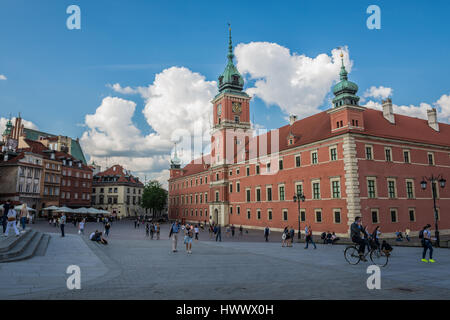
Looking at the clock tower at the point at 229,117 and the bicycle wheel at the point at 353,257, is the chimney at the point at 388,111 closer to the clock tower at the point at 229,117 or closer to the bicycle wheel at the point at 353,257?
the clock tower at the point at 229,117

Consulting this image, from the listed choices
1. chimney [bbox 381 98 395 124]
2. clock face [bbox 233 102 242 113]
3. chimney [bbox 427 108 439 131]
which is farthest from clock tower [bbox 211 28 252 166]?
chimney [bbox 427 108 439 131]

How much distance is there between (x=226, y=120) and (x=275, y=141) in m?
13.3

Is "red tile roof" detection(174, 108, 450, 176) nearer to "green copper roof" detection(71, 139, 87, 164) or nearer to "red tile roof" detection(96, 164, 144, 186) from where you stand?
"red tile roof" detection(96, 164, 144, 186)

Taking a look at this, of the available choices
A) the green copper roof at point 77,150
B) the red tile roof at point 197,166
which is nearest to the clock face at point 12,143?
the green copper roof at point 77,150

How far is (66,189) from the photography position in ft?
221

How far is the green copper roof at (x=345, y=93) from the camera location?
33.6 meters

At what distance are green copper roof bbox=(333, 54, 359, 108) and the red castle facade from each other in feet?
0.34

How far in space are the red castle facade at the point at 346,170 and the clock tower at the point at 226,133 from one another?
3.83 metres

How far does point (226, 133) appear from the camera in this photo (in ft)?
184

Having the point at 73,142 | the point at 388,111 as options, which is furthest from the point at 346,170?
the point at 73,142

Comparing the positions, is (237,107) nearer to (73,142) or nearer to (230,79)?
(230,79)
